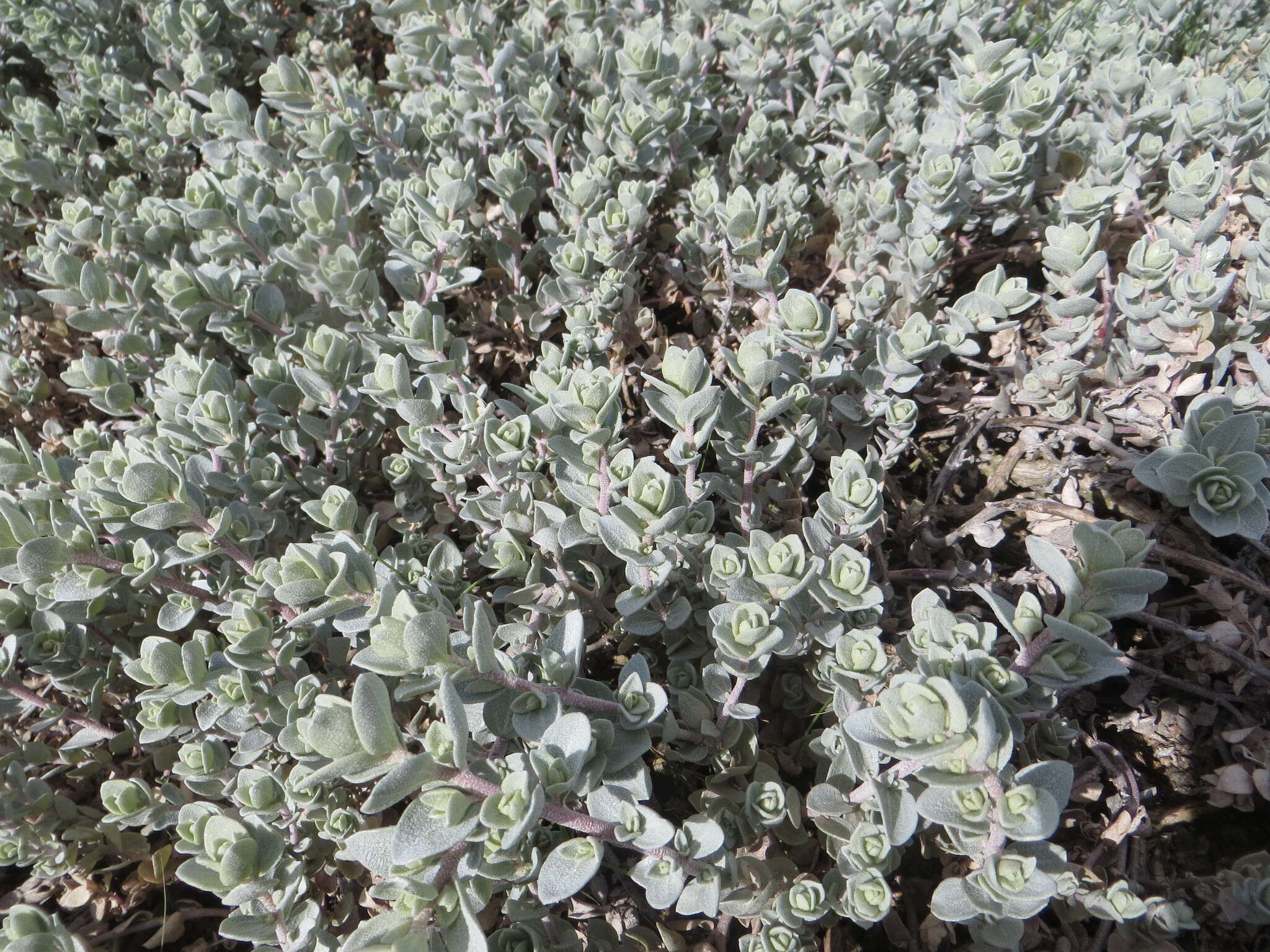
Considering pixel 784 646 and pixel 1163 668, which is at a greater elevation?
pixel 784 646

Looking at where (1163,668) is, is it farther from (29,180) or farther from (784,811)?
(29,180)

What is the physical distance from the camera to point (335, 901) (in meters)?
2.36

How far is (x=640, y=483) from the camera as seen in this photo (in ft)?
6.05

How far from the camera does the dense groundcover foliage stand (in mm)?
1717

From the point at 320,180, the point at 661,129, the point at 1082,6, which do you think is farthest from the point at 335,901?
the point at 1082,6

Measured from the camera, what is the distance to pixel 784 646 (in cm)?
193

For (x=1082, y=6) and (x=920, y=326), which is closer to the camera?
(x=920, y=326)

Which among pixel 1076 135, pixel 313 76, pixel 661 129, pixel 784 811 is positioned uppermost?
pixel 313 76

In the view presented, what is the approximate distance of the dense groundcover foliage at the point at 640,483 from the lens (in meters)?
1.72

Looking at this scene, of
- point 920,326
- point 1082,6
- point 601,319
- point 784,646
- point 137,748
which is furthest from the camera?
point 1082,6

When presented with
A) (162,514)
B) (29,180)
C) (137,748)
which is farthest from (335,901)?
(29,180)

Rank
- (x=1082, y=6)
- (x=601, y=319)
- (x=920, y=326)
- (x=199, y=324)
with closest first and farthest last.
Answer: (x=920, y=326) → (x=601, y=319) → (x=199, y=324) → (x=1082, y=6)

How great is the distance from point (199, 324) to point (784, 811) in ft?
9.17

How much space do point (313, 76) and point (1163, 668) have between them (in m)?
4.69
